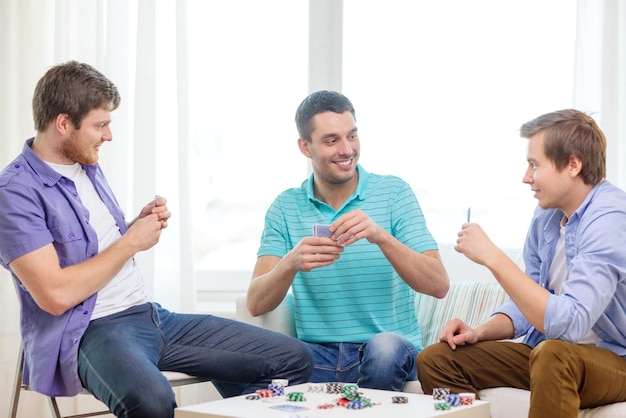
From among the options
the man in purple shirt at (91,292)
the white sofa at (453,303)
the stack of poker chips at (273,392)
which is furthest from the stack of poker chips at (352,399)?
the white sofa at (453,303)

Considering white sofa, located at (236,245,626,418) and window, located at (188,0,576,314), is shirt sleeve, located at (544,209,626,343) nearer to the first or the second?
white sofa, located at (236,245,626,418)

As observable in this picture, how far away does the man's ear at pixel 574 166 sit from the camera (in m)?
2.40

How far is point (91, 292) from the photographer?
2438 millimetres

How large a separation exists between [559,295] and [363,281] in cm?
67

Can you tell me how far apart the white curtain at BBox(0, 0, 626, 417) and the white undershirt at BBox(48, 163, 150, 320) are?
971 millimetres

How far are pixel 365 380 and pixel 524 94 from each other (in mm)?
1695

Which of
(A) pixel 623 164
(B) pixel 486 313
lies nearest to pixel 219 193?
(B) pixel 486 313

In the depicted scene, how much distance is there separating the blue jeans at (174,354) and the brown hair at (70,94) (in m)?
0.59

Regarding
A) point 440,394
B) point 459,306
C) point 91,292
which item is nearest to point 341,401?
point 440,394

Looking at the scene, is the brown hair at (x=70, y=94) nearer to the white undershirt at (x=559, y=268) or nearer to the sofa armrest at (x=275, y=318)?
the sofa armrest at (x=275, y=318)

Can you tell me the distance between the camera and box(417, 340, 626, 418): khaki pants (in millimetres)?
2119

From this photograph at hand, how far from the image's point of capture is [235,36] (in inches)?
157

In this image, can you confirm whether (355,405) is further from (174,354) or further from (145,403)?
(174,354)

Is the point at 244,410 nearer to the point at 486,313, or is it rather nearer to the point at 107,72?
the point at 486,313
